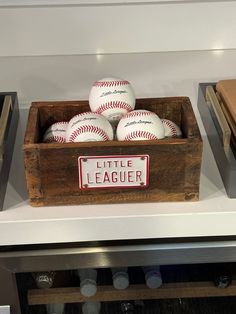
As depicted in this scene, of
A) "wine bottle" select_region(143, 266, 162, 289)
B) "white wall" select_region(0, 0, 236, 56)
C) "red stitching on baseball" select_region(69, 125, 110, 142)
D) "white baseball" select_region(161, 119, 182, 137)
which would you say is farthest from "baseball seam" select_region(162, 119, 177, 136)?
"white wall" select_region(0, 0, 236, 56)

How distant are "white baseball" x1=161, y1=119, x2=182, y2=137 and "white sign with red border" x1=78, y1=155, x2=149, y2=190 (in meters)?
0.08

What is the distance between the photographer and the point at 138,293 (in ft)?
3.11

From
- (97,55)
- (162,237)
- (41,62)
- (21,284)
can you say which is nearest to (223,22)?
(97,55)

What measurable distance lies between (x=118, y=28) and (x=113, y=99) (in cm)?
48

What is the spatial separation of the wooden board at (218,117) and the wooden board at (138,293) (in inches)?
10.1

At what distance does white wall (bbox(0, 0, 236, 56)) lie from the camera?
50.3 inches

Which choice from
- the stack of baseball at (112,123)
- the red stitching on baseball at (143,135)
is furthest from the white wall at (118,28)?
the red stitching on baseball at (143,135)

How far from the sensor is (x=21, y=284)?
898 millimetres

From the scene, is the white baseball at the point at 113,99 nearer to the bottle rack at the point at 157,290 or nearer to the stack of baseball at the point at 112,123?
the stack of baseball at the point at 112,123

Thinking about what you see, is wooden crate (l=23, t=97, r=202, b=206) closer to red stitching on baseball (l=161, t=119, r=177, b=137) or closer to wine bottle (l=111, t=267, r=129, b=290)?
red stitching on baseball (l=161, t=119, r=177, b=137)

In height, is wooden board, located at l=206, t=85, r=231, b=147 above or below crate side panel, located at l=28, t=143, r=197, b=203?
above

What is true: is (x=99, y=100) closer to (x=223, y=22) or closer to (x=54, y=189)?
(x=54, y=189)

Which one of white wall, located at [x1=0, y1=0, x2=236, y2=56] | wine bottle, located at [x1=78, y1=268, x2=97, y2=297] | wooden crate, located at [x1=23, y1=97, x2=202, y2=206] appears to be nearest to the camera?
wooden crate, located at [x1=23, y1=97, x2=202, y2=206]

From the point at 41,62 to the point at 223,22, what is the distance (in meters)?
0.44
